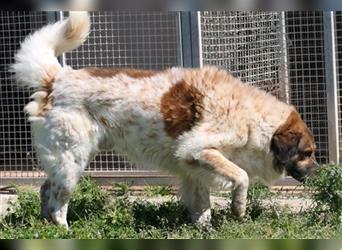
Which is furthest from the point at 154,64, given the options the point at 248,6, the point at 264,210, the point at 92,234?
the point at 248,6

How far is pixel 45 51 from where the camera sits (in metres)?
6.46

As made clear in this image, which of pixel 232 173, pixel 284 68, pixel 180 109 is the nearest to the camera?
pixel 232 173

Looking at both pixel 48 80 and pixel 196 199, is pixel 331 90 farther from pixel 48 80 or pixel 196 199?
pixel 48 80

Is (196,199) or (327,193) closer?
(327,193)

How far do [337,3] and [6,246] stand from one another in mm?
1814

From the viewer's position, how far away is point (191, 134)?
20.5 feet

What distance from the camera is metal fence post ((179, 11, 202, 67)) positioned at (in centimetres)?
793

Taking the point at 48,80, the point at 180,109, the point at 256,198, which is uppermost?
the point at 48,80

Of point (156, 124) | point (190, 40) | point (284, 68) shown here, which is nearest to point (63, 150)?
point (156, 124)

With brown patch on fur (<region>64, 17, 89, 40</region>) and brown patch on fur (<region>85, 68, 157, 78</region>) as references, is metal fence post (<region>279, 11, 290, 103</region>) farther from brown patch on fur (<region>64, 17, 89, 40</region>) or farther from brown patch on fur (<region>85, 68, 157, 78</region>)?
brown patch on fur (<region>64, 17, 89, 40</region>)

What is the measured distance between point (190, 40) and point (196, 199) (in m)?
2.11

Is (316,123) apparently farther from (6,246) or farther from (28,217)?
(6,246)

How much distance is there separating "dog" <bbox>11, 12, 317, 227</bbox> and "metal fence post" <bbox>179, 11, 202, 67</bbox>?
146 centimetres

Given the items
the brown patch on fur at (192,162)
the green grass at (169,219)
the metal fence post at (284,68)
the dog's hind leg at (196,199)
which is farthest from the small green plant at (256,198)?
the metal fence post at (284,68)
